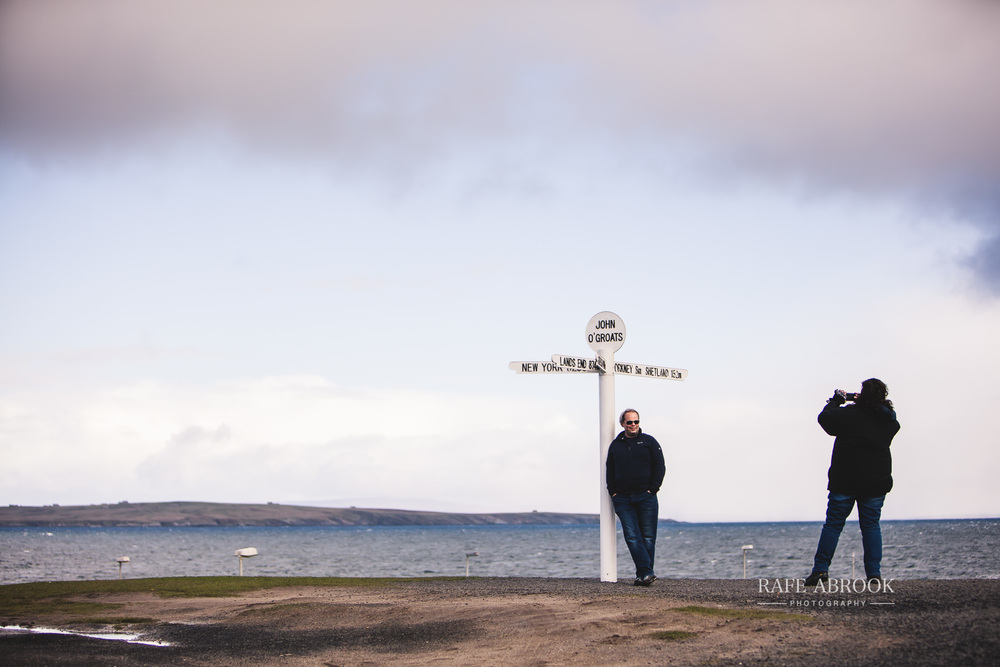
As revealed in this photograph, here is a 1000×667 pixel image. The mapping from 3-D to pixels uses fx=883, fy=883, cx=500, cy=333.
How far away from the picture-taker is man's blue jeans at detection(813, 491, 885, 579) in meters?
8.71

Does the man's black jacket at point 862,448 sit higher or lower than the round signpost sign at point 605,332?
lower

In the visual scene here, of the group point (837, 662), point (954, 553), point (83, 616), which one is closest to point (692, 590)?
point (837, 662)

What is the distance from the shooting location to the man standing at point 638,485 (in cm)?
1101

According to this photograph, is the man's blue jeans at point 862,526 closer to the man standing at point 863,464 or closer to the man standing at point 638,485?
the man standing at point 863,464

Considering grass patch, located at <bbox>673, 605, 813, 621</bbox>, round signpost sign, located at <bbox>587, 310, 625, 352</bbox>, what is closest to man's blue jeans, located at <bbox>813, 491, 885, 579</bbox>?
grass patch, located at <bbox>673, 605, 813, 621</bbox>

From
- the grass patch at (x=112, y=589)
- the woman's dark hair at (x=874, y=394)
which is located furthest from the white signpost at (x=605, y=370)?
the grass patch at (x=112, y=589)

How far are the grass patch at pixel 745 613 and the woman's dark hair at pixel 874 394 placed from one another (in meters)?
2.53

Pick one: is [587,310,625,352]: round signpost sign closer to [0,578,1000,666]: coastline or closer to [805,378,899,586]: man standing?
[0,578,1000,666]: coastline

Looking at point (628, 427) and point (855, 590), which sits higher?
point (628, 427)

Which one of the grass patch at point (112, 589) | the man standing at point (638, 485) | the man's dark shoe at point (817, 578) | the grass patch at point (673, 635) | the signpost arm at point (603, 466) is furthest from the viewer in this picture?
the grass patch at point (112, 589)

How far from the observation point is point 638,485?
11.0 m

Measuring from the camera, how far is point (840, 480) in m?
8.86

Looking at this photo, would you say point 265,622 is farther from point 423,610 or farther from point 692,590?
point 692,590

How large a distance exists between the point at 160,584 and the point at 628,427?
932 cm
